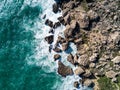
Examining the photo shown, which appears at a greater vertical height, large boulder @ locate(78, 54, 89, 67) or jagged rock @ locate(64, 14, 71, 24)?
jagged rock @ locate(64, 14, 71, 24)

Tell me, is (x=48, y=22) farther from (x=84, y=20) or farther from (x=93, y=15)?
(x=93, y=15)

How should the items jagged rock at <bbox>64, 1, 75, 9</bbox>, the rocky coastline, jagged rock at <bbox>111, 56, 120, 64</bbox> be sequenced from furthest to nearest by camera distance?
1. jagged rock at <bbox>64, 1, 75, 9</bbox>
2. the rocky coastline
3. jagged rock at <bbox>111, 56, 120, 64</bbox>

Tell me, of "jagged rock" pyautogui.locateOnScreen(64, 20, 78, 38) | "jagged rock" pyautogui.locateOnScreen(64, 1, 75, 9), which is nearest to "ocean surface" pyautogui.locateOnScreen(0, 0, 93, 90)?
"jagged rock" pyautogui.locateOnScreen(64, 20, 78, 38)

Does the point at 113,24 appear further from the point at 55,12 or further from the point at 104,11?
the point at 55,12

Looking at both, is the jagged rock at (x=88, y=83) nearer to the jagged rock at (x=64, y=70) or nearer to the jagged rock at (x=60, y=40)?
the jagged rock at (x=64, y=70)

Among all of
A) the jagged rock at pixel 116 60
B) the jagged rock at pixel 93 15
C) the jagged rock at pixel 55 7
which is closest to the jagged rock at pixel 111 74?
the jagged rock at pixel 116 60

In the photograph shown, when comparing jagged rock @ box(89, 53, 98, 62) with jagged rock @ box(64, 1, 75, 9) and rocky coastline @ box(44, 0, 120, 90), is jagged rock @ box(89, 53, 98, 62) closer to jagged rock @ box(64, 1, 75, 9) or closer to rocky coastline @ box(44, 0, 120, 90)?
rocky coastline @ box(44, 0, 120, 90)

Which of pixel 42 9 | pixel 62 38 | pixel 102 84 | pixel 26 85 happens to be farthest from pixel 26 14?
pixel 102 84
